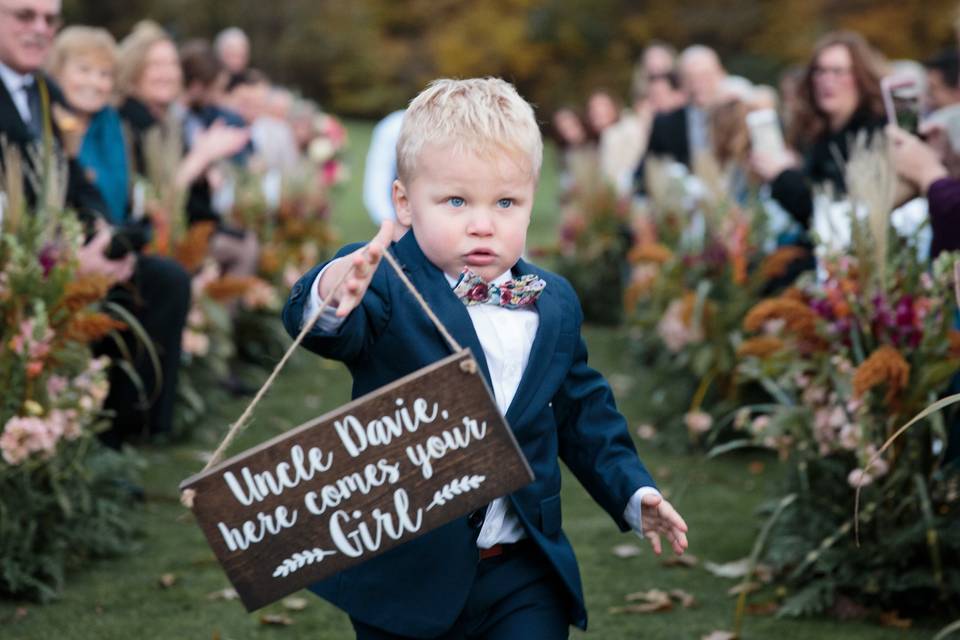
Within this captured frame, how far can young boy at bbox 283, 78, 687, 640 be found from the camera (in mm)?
2549

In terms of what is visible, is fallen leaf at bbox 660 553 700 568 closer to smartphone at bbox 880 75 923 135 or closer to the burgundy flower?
smartphone at bbox 880 75 923 135

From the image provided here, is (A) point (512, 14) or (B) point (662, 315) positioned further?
(A) point (512, 14)

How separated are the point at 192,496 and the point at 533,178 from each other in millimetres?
930

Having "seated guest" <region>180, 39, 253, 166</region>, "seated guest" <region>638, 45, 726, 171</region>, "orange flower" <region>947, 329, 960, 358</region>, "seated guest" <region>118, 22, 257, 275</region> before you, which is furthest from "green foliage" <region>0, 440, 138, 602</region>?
"seated guest" <region>638, 45, 726, 171</region>

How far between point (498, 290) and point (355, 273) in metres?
0.38

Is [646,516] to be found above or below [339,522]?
below

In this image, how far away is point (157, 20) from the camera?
4222 cm

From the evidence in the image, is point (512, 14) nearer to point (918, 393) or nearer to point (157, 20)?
point (157, 20)

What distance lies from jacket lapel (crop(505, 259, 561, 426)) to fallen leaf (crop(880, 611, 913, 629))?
7.39ft

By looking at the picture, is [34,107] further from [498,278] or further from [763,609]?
[763,609]

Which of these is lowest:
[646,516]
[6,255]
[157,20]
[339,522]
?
[646,516]

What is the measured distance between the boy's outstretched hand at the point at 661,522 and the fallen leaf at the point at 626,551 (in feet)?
8.62

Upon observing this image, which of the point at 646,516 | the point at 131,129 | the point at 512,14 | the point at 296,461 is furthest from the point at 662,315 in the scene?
the point at 512,14

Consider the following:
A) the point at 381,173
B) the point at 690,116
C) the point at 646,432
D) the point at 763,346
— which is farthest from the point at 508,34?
the point at 763,346
